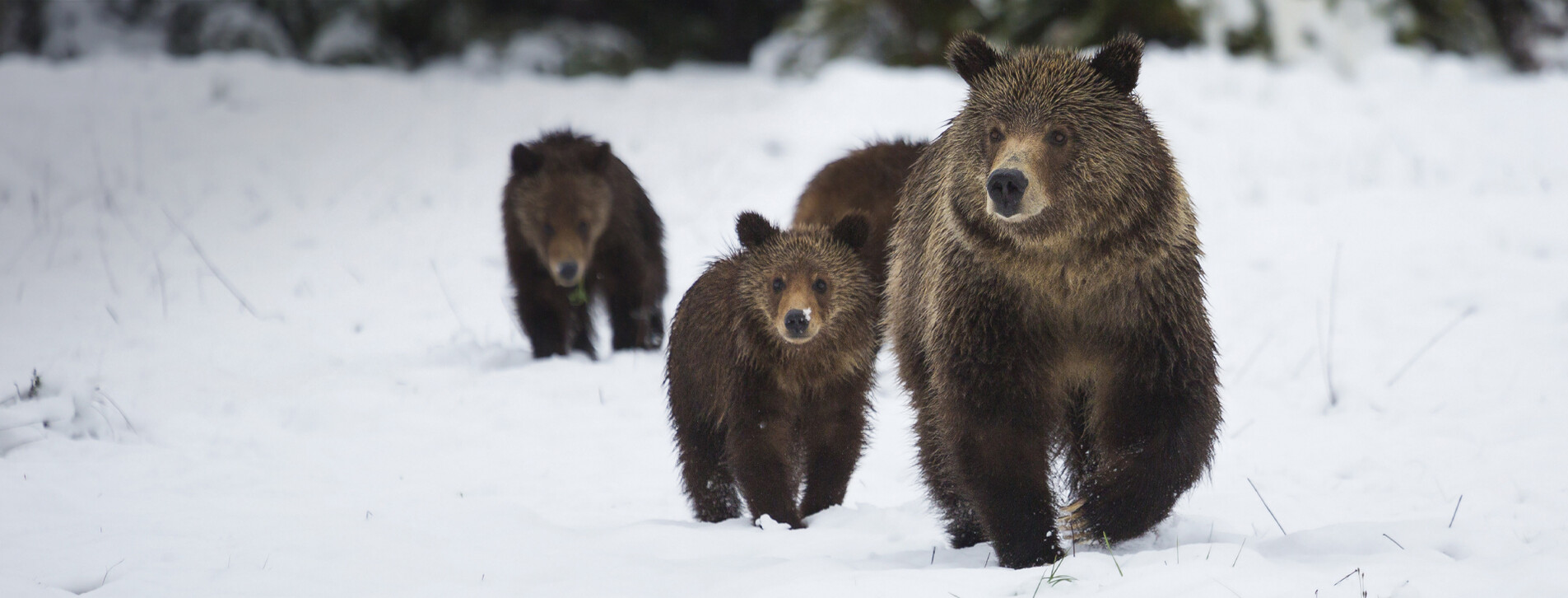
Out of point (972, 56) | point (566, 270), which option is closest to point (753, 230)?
point (972, 56)

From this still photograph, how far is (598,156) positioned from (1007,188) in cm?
451

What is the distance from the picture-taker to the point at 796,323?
4.57m

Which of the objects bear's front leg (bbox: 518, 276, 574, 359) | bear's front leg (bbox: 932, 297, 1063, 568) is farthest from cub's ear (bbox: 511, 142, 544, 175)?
bear's front leg (bbox: 932, 297, 1063, 568)

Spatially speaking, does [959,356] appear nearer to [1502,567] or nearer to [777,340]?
[777,340]

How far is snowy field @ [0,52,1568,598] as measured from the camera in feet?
12.2

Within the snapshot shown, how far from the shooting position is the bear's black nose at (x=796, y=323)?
4.57 m

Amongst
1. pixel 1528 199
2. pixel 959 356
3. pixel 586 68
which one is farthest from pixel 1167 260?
pixel 586 68

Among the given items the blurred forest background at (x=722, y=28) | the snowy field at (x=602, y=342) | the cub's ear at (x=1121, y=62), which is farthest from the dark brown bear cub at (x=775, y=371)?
the blurred forest background at (x=722, y=28)

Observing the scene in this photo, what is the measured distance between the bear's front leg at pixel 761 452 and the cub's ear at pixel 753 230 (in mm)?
607

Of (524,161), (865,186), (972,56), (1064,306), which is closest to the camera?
(1064,306)

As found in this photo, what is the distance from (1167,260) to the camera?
377 cm

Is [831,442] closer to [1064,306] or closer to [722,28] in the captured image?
[1064,306]

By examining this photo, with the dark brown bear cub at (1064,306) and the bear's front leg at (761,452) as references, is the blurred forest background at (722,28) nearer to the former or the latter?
the bear's front leg at (761,452)

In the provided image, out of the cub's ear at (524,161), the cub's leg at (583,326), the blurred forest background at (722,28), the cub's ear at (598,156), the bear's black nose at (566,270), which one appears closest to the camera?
the bear's black nose at (566,270)
